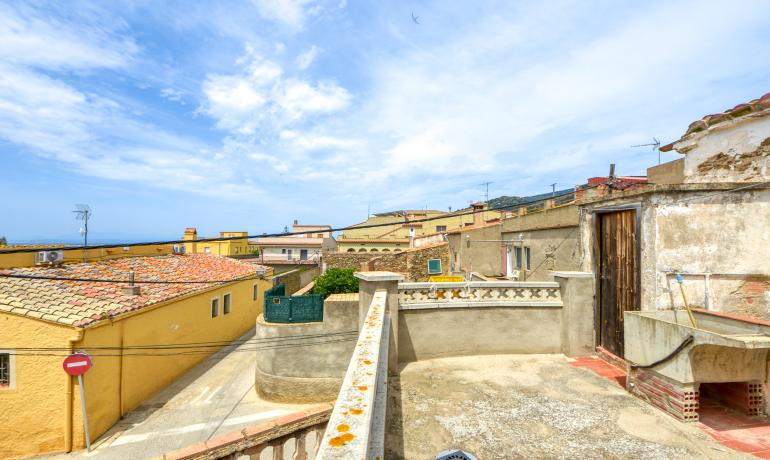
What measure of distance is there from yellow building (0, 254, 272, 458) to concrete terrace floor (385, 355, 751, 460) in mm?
11899

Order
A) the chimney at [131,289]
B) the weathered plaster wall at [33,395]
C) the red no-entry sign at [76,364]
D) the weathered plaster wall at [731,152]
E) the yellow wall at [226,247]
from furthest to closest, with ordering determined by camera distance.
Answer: the yellow wall at [226,247] → the chimney at [131,289] → the weathered plaster wall at [33,395] → the red no-entry sign at [76,364] → the weathered plaster wall at [731,152]

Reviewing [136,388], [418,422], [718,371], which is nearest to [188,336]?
[136,388]

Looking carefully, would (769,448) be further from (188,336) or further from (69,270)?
(69,270)

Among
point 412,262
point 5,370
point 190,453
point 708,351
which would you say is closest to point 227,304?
point 5,370

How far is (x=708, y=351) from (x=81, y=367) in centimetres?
1560

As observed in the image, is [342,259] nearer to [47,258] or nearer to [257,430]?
[47,258]

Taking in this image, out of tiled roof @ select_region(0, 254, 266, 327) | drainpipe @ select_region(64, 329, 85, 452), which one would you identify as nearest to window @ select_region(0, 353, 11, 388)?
tiled roof @ select_region(0, 254, 266, 327)

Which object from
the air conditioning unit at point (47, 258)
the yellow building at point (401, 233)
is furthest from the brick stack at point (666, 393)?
the yellow building at point (401, 233)

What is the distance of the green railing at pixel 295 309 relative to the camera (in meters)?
15.6

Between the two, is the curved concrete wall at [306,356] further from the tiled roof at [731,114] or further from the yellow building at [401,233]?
the yellow building at [401,233]

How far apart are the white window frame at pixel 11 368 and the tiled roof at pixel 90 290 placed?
1.31m

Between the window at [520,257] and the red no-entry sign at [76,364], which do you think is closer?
the red no-entry sign at [76,364]

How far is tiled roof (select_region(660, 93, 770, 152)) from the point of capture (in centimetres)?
596

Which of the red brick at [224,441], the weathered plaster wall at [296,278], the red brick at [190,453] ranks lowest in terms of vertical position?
the weathered plaster wall at [296,278]
